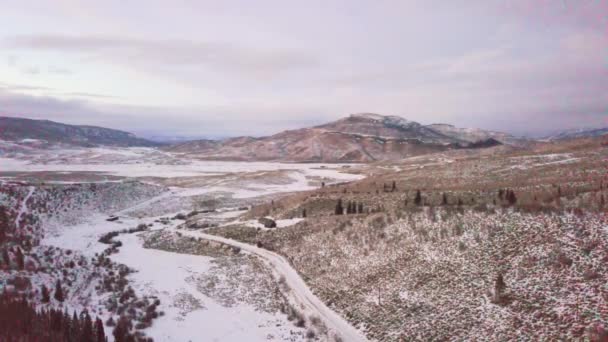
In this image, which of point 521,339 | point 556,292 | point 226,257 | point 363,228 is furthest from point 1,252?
point 556,292

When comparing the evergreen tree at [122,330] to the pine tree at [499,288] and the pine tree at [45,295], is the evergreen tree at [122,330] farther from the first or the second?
the pine tree at [499,288]

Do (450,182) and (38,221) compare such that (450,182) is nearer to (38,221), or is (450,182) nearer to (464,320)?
(464,320)

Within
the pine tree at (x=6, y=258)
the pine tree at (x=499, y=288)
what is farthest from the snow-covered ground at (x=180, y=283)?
the pine tree at (x=6, y=258)

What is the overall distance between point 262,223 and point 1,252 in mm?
26386

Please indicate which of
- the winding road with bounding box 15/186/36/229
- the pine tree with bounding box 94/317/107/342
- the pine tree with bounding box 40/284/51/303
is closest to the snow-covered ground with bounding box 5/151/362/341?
the winding road with bounding box 15/186/36/229

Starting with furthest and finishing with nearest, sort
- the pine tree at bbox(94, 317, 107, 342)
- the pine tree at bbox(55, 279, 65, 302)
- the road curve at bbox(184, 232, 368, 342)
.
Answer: the pine tree at bbox(55, 279, 65, 302) < the road curve at bbox(184, 232, 368, 342) < the pine tree at bbox(94, 317, 107, 342)

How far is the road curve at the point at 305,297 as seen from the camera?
21.8 m

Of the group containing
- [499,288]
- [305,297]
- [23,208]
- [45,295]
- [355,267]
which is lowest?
[305,297]

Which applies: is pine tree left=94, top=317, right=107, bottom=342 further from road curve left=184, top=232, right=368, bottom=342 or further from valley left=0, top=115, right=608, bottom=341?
road curve left=184, top=232, right=368, bottom=342

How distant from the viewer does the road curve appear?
71.7ft

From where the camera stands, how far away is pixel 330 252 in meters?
34.2

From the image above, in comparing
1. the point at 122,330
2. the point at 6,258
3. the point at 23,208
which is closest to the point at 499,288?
the point at 122,330

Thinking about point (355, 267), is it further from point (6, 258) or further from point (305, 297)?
point (6, 258)

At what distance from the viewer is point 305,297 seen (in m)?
27.4
